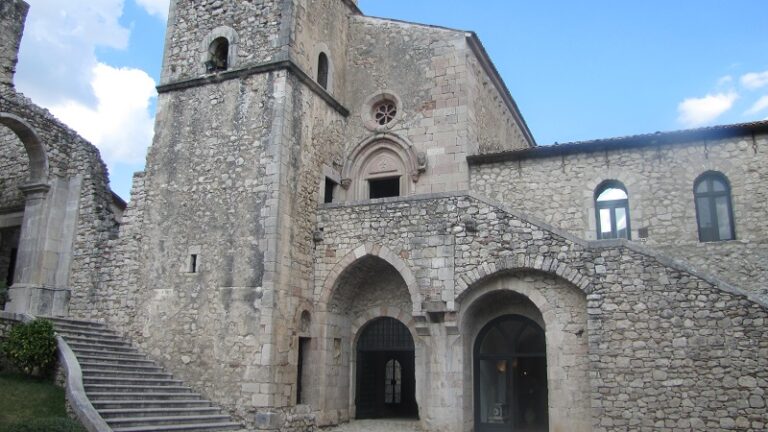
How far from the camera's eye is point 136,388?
45.6 feet

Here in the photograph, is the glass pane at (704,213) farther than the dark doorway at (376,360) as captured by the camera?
No

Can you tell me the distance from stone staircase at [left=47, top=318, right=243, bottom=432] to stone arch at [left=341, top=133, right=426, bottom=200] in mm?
6900

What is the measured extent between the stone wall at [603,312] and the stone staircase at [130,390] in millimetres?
3951

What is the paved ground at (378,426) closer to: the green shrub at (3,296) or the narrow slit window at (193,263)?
the narrow slit window at (193,263)

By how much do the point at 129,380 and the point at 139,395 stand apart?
2.09 ft

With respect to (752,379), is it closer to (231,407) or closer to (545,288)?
(545,288)

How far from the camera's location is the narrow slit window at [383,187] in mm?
18781

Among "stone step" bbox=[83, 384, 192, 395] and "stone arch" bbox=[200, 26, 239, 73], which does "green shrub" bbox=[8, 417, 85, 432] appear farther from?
"stone arch" bbox=[200, 26, 239, 73]

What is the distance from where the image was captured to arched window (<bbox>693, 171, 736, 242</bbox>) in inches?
597

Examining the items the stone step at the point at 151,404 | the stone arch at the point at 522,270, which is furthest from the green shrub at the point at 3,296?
the stone arch at the point at 522,270

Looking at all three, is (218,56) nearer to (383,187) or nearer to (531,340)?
(383,187)

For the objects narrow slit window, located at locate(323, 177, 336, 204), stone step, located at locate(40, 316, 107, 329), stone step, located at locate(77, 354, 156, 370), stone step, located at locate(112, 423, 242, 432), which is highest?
narrow slit window, located at locate(323, 177, 336, 204)

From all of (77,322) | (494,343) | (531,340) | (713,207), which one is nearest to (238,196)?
(77,322)

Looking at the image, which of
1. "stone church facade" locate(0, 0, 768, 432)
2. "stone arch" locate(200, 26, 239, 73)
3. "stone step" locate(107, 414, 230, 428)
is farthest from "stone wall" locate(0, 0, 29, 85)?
"stone step" locate(107, 414, 230, 428)
